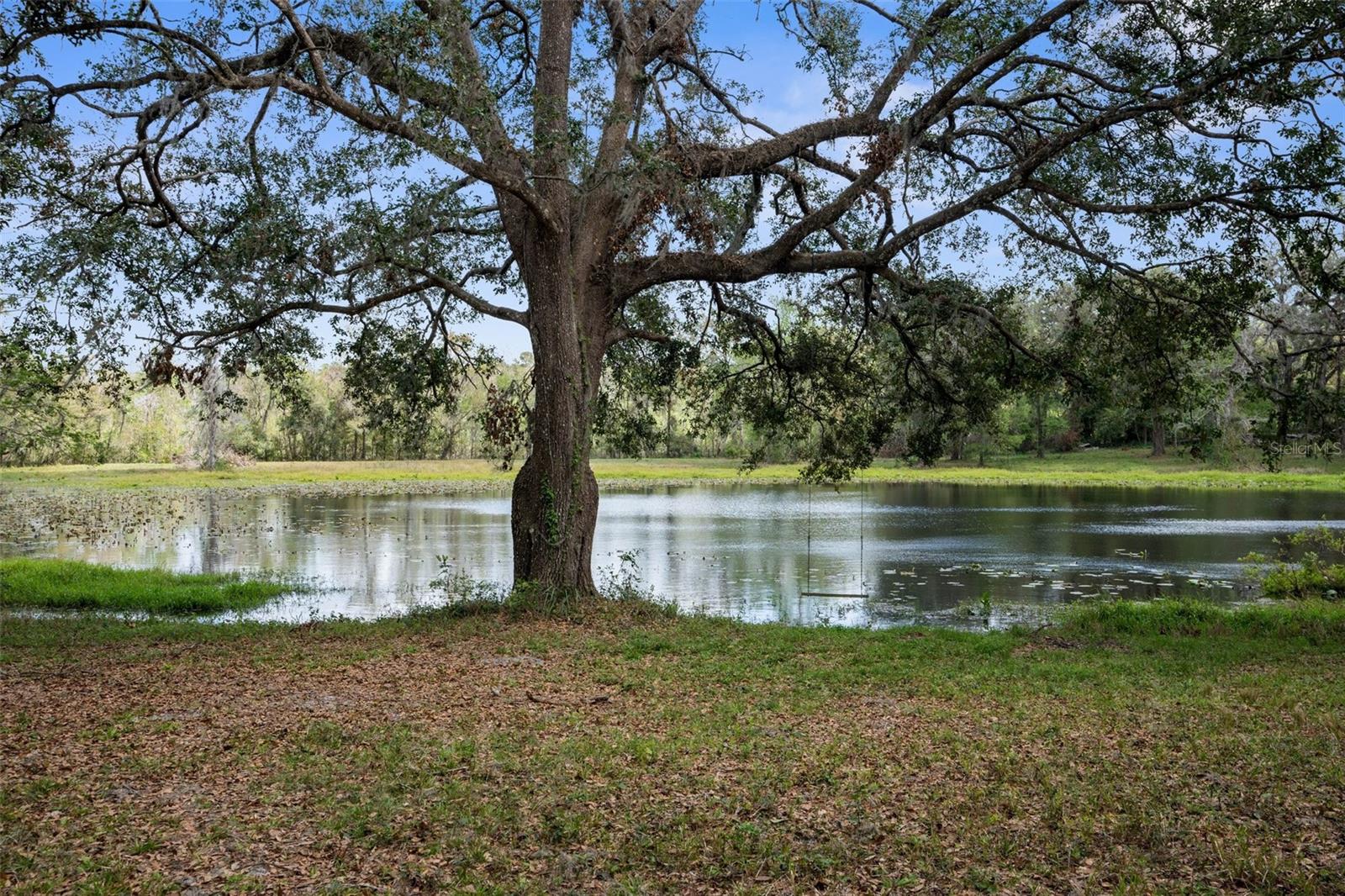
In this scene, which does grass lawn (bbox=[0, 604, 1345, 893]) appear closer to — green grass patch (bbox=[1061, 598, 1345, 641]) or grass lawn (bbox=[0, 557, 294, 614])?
green grass patch (bbox=[1061, 598, 1345, 641])

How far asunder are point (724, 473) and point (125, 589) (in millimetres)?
48091

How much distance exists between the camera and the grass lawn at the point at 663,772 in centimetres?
460

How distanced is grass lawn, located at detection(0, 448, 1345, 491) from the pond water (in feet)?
29.8

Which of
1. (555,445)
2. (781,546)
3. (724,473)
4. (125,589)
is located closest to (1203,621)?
(555,445)

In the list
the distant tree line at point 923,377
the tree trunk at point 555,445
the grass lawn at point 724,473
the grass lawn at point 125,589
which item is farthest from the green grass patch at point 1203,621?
the grass lawn at point 724,473

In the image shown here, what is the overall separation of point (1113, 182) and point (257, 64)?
10.6 m

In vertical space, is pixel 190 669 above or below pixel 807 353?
below

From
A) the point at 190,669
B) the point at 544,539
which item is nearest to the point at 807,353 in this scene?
the point at 544,539

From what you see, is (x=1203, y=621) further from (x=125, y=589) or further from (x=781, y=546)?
(x=125, y=589)

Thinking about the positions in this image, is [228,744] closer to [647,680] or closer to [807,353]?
[647,680]

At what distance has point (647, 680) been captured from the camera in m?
8.55

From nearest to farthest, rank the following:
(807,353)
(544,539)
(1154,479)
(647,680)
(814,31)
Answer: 1. (647,680)
2. (544,539)
3. (814,31)
4. (807,353)
5. (1154,479)

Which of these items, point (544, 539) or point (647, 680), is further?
point (544, 539)

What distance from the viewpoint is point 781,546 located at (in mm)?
25344
